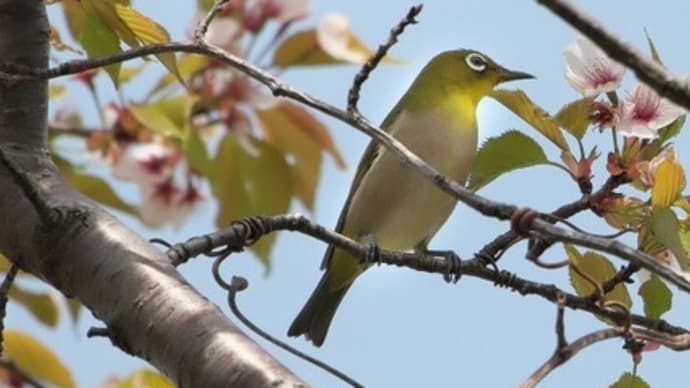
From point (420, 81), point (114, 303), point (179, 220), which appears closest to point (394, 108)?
point (420, 81)

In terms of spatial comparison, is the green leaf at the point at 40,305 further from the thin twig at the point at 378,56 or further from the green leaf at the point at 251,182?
the thin twig at the point at 378,56

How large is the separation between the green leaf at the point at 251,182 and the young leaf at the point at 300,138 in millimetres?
44

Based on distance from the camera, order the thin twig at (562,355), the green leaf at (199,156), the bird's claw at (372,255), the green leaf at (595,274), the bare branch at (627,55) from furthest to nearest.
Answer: the green leaf at (199,156), the bird's claw at (372,255), the green leaf at (595,274), the thin twig at (562,355), the bare branch at (627,55)

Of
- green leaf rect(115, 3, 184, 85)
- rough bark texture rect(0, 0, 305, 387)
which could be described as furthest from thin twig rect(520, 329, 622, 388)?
green leaf rect(115, 3, 184, 85)

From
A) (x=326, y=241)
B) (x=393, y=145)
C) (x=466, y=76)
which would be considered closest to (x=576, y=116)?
(x=326, y=241)

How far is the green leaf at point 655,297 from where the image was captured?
254 centimetres

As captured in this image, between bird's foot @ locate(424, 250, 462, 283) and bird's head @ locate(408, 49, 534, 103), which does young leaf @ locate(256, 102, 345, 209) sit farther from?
bird's foot @ locate(424, 250, 462, 283)

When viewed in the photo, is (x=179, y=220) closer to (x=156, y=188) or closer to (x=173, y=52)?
(x=156, y=188)

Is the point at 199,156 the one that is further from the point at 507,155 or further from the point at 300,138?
the point at 507,155

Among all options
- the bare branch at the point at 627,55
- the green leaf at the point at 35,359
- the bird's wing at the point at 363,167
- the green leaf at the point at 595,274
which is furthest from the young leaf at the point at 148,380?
the bare branch at the point at 627,55

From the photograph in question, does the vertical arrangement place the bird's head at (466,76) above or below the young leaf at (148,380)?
above

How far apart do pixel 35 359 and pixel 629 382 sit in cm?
160

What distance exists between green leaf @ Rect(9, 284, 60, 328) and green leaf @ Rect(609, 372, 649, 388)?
1992 mm

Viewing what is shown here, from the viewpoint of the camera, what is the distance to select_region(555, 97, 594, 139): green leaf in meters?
2.70
